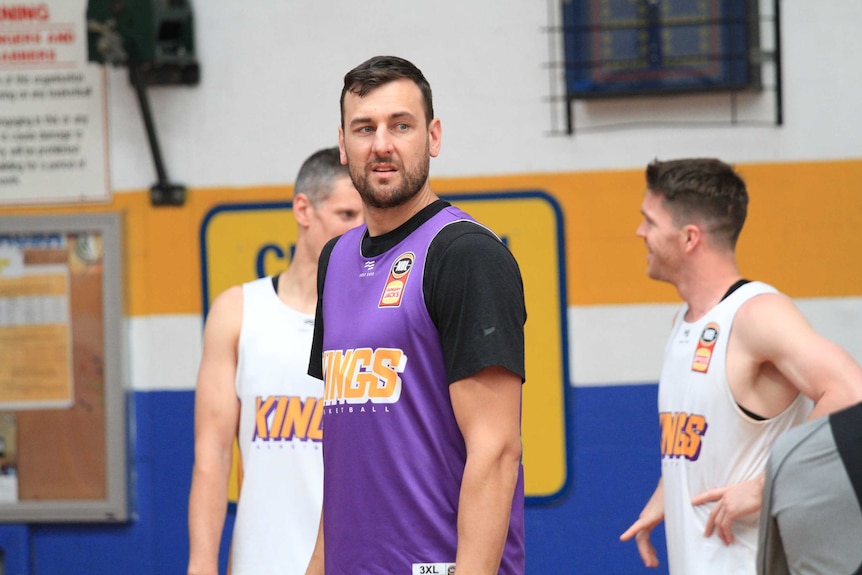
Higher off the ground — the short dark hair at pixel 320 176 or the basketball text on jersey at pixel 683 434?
the short dark hair at pixel 320 176

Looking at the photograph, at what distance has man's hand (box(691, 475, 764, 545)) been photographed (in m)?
3.28

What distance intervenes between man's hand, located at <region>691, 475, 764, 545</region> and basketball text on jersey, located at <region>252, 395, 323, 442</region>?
1.17 m

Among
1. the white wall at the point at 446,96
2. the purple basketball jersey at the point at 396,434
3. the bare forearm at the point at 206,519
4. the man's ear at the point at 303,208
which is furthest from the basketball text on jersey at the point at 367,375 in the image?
the white wall at the point at 446,96

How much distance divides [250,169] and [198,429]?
1.85 m

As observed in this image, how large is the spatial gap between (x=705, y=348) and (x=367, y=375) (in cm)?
138

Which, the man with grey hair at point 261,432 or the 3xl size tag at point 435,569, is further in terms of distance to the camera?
the man with grey hair at point 261,432

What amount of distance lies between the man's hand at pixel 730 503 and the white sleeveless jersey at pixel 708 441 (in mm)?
52

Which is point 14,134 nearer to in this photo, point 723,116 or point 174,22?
point 174,22

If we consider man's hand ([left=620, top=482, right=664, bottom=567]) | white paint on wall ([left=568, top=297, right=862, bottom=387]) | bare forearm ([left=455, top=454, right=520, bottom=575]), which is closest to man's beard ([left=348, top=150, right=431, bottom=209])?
bare forearm ([left=455, top=454, right=520, bottom=575])

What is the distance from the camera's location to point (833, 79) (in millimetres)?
4934

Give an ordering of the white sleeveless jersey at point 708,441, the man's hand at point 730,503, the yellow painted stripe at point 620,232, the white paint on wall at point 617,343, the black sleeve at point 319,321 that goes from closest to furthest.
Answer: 1. the black sleeve at point 319,321
2. the man's hand at point 730,503
3. the white sleeveless jersey at point 708,441
4. the yellow painted stripe at point 620,232
5. the white paint on wall at point 617,343

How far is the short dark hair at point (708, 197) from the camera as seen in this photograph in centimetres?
379

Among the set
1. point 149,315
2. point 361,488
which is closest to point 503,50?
point 149,315

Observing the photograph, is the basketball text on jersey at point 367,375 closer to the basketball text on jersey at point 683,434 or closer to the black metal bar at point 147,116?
the basketball text on jersey at point 683,434
